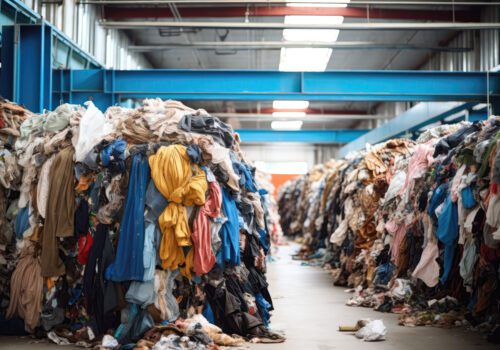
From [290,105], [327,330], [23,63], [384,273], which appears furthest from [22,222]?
[290,105]

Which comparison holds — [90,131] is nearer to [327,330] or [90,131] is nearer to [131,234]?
[131,234]

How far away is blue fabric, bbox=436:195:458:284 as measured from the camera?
8242mm

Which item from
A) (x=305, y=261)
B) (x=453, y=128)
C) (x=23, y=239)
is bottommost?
(x=305, y=261)

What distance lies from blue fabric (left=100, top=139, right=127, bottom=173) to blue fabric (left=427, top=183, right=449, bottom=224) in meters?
4.17

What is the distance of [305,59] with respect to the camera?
22016 mm

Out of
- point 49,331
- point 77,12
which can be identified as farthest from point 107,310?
point 77,12

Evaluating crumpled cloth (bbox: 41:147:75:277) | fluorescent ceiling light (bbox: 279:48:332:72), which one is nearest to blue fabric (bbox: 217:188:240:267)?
crumpled cloth (bbox: 41:147:75:277)

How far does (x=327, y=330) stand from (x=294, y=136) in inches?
849

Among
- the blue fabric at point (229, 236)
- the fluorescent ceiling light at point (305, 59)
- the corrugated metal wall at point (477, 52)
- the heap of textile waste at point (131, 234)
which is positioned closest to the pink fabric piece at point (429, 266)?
the heap of textile waste at point (131, 234)

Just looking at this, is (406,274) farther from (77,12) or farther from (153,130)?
(77,12)

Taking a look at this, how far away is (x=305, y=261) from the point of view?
59.1ft

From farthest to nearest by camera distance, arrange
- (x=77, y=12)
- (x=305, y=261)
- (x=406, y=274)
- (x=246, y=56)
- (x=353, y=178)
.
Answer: (x=246, y=56), (x=305, y=261), (x=77, y=12), (x=353, y=178), (x=406, y=274)

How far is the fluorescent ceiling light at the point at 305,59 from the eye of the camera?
68.3ft

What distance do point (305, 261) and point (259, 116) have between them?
1097 cm
